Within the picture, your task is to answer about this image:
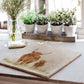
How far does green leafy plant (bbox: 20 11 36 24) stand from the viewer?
1.99 metres

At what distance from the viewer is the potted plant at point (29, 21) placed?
1985 millimetres

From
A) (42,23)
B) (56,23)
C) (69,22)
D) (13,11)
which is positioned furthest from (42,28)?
(13,11)

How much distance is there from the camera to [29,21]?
6.50ft

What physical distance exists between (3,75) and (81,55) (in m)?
0.57

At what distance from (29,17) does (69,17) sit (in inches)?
15.9

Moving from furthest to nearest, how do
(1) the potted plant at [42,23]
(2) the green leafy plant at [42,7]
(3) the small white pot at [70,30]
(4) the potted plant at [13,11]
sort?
(2) the green leafy plant at [42,7] → (1) the potted plant at [42,23] → (3) the small white pot at [70,30] → (4) the potted plant at [13,11]

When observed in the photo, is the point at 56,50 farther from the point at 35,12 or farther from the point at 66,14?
the point at 35,12

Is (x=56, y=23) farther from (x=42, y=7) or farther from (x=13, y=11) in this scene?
(x=13, y=11)

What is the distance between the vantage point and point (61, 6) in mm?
2064

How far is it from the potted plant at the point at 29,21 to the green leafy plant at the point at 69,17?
0.31 metres

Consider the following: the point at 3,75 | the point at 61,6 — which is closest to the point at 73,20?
the point at 61,6

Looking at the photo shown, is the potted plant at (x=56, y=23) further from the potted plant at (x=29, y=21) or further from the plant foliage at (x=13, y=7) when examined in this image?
the plant foliage at (x=13, y=7)

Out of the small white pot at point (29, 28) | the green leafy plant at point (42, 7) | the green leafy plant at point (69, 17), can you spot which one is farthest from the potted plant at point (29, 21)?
the green leafy plant at point (69, 17)

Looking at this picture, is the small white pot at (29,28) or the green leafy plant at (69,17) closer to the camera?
the green leafy plant at (69,17)
